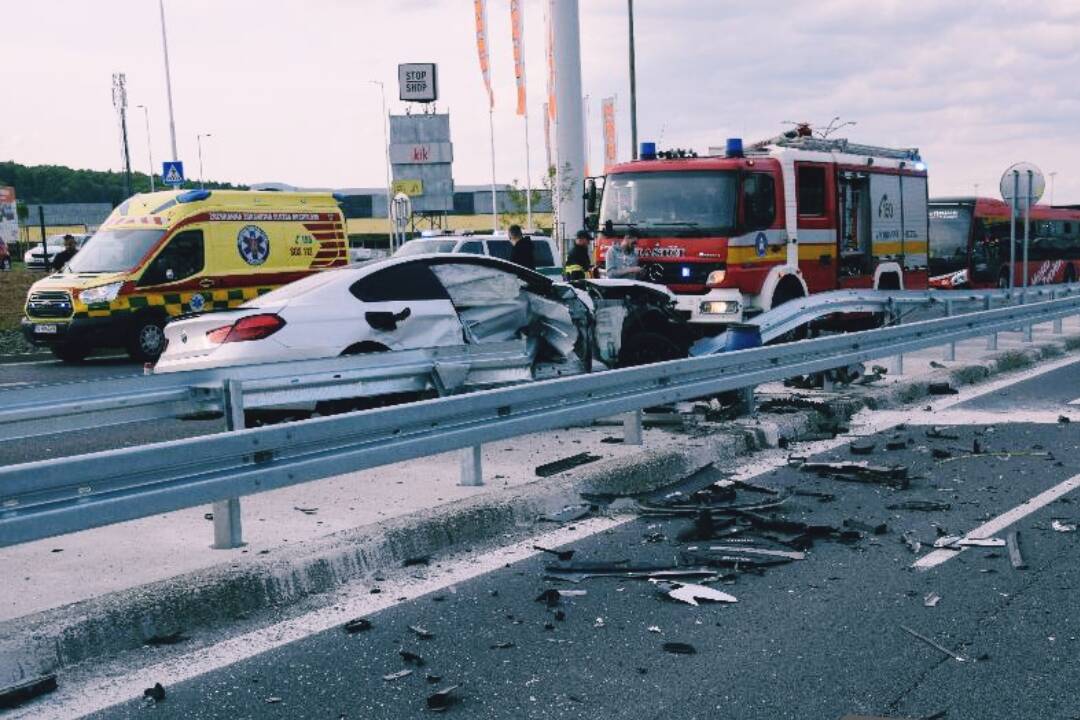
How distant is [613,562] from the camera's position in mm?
5988

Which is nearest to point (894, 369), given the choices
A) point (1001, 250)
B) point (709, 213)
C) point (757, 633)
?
point (709, 213)

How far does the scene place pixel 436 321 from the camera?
1023cm

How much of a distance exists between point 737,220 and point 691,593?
10.2m

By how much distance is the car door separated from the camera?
997 centimetres

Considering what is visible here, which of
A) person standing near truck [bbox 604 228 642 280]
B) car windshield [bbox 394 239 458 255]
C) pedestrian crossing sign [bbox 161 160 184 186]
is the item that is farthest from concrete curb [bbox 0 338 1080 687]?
pedestrian crossing sign [bbox 161 160 184 186]

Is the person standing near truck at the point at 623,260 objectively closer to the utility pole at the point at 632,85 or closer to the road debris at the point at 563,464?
the road debris at the point at 563,464

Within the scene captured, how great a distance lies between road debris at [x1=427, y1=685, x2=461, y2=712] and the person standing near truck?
10.7m

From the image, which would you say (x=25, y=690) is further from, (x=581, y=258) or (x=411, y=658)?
(x=581, y=258)

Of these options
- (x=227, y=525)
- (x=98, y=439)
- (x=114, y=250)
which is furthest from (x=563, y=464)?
(x=114, y=250)

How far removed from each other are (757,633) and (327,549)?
7.17 feet

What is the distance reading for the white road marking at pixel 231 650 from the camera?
14.3 ft

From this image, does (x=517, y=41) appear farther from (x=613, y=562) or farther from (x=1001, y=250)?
(x=613, y=562)

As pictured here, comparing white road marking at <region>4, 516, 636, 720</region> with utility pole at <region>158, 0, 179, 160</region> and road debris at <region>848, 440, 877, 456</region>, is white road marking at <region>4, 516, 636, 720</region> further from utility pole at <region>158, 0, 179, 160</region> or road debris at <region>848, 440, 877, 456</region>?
utility pole at <region>158, 0, 179, 160</region>

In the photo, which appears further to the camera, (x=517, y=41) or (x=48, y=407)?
(x=517, y=41)
